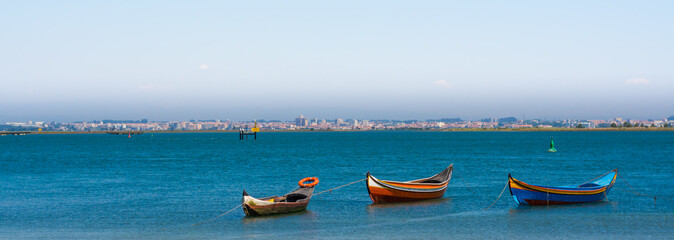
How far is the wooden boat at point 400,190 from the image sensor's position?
32.3m

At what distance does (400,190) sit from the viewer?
1296 inches

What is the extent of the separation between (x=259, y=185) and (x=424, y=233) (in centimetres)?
2204

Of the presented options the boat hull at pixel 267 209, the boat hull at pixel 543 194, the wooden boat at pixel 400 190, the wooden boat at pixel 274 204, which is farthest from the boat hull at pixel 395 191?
the boat hull at pixel 267 209

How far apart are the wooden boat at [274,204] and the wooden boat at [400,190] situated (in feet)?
11.8

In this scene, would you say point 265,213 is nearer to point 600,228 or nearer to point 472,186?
point 600,228

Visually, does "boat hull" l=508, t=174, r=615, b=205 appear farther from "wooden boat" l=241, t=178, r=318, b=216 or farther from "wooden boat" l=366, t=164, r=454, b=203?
"wooden boat" l=241, t=178, r=318, b=216

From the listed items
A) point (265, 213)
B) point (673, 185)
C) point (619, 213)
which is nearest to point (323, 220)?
point (265, 213)

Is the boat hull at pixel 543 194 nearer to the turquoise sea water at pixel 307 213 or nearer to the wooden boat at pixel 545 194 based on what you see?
the wooden boat at pixel 545 194

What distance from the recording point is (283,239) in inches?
932

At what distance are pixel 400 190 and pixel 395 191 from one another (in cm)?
28

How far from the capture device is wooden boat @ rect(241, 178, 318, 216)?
91.4ft

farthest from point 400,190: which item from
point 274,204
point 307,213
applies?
point 274,204

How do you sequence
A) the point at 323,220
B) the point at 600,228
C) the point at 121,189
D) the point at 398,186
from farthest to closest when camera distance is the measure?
the point at 121,189, the point at 398,186, the point at 323,220, the point at 600,228

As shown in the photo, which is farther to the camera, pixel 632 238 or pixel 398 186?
pixel 398 186
